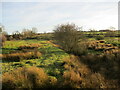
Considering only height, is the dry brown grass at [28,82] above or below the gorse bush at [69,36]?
below

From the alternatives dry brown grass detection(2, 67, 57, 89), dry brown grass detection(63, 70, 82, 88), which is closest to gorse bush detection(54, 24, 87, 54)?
dry brown grass detection(63, 70, 82, 88)

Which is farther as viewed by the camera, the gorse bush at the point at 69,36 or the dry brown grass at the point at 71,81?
the gorse bush at the point at 69,36

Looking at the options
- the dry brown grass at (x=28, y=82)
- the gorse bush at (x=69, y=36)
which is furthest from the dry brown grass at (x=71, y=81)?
the gorse bush at (x=69, y=36)

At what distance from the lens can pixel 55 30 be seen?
1631 cm

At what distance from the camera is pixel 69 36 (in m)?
14.8

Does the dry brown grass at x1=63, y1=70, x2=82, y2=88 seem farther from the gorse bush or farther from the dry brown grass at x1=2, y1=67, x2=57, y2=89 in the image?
the gorse bush

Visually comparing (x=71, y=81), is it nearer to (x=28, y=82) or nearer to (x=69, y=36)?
(x=28, y=82)

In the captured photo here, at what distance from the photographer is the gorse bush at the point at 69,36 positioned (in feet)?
48.1

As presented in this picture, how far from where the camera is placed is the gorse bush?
48.1ft

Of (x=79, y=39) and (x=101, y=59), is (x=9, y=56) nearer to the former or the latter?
(x=79, y=39)

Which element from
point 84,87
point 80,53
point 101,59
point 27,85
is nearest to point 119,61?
point 101,59

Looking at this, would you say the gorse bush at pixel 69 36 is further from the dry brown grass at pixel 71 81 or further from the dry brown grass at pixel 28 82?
the dry brown grass at pixel 28 82

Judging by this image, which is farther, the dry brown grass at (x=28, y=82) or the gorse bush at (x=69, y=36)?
the gorse bush at (x=69, y=36)

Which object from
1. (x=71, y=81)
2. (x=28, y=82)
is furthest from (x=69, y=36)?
(x=28, y=82)
